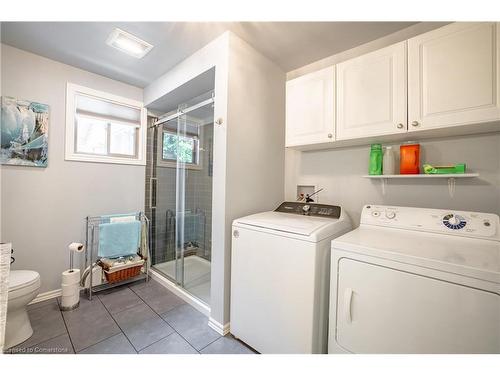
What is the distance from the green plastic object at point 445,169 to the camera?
1288mm

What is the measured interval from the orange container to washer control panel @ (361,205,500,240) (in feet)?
0.91

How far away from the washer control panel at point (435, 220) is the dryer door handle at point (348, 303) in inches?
24.7

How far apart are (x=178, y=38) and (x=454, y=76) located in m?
1.96

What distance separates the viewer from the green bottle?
1569 millimetres

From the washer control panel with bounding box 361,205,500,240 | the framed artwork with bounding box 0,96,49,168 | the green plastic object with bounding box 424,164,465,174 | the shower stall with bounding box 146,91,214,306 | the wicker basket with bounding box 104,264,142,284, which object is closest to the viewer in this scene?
the washer control panel with bounding box 361,205,500,240

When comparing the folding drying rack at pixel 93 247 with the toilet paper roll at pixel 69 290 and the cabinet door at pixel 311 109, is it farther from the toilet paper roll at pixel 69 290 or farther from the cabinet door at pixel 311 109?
the cabinet door at pixel 311 109

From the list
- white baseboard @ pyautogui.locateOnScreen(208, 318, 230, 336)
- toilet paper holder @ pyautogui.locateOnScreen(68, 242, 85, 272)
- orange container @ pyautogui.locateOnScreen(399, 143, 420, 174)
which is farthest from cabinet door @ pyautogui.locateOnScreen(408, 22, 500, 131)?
toilet paper holder @ pyautogui.locateOnScreen(68, 242, 85, 272)

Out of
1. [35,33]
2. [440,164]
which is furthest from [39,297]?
[440,164]

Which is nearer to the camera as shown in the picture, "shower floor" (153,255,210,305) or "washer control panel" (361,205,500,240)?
"washer control panel" (361,205,500,240)

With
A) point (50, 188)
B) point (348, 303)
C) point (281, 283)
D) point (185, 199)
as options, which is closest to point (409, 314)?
point (348, 303)

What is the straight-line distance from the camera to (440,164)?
4.71 feet

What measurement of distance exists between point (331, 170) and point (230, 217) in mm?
1046

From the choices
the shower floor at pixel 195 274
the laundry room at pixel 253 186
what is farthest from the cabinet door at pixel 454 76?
the shower floor at pixel 195 274

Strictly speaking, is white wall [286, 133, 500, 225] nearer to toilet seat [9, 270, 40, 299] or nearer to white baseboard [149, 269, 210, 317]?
white baseboard [149, 269, 210, 317]
